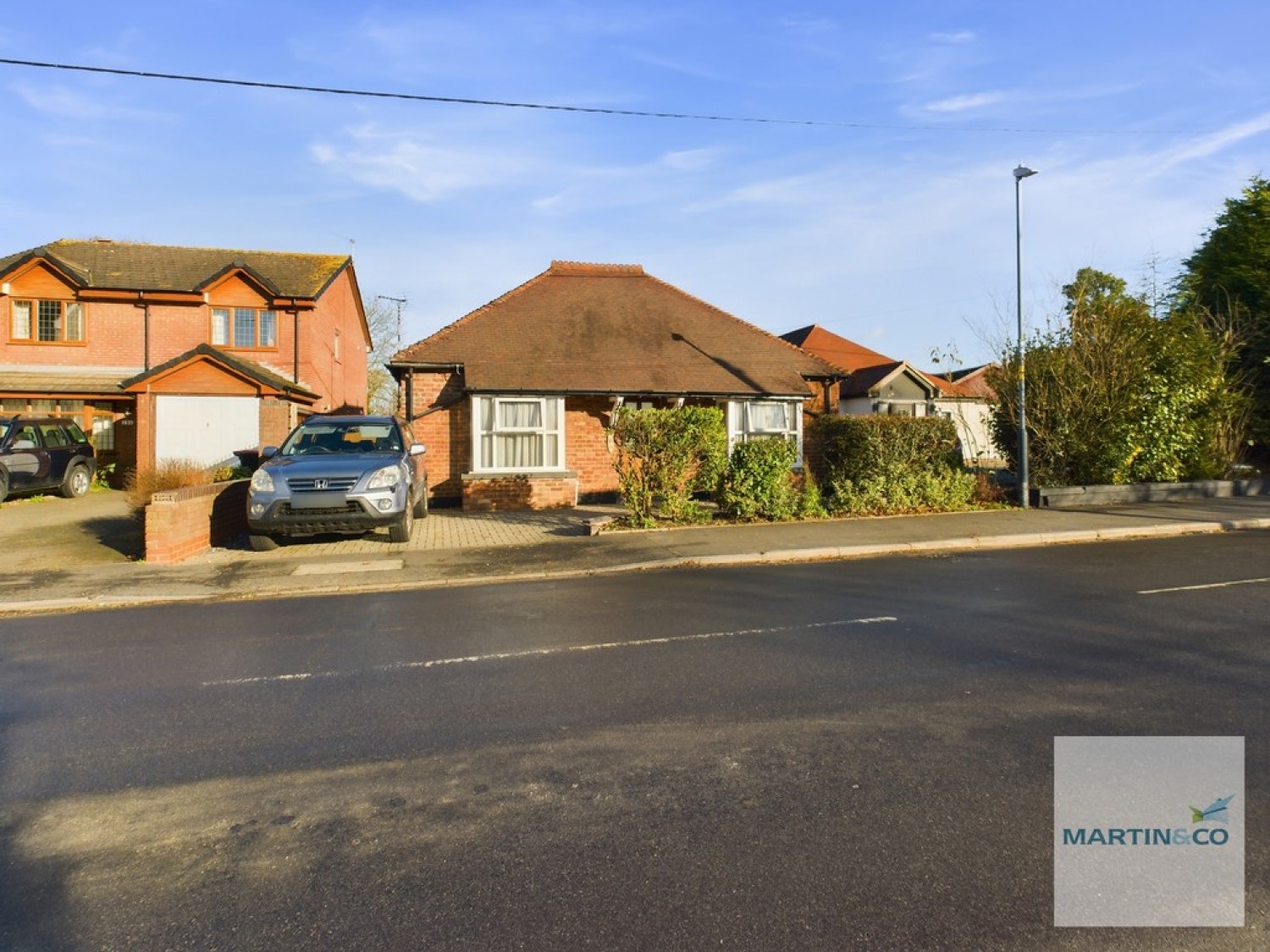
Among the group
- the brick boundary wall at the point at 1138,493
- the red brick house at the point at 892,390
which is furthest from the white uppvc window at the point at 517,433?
the red brick house at the point at 892,390

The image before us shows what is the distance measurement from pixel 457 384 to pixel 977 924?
16398mm

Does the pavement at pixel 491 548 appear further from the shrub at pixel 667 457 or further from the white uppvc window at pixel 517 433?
the white uppvc window at pixel 517 433

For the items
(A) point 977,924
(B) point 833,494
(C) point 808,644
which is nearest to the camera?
(A) point 977,924

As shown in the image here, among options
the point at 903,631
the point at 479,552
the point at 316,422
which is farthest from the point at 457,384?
the point at 903,631

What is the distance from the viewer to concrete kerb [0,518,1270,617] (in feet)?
28.8

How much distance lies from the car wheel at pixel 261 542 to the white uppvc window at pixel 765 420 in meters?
10.2

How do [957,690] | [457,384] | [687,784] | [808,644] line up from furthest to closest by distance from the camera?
[457,384] → [808,644] → [957,690] → [687,784]

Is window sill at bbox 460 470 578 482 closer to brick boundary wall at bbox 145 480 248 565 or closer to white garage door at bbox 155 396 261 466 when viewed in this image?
brick boundary wall at bbox 145 480 248 565

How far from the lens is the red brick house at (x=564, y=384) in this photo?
57.0 feet

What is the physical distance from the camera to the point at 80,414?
23.5 m

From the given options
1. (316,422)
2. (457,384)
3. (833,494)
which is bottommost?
(833,494)

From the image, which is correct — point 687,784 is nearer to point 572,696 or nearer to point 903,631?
point 572,696

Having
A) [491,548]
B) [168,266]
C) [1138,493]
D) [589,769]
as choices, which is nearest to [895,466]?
[1138,493]

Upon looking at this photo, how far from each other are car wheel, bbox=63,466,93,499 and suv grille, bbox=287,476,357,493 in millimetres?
12279
